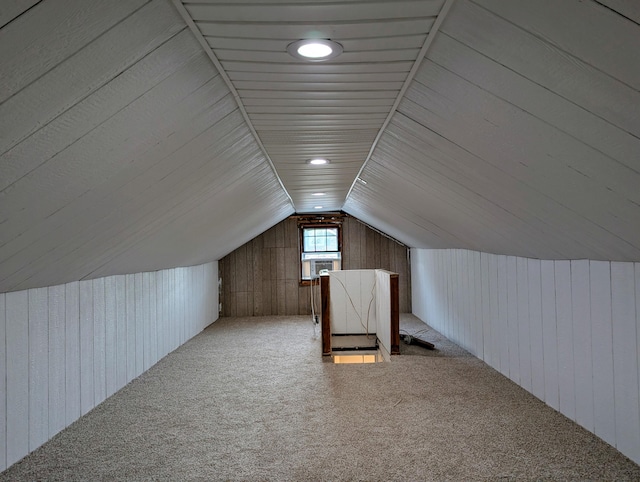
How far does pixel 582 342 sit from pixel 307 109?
2.66 meters

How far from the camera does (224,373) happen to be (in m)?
5.67

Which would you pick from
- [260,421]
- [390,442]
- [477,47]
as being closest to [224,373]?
[260,421]

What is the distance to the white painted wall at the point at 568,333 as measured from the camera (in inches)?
126

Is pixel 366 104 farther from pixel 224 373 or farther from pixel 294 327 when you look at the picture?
pixel 294 327

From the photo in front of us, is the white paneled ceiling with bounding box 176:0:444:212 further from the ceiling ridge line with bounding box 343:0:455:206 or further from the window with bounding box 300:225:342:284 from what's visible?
the window with bounding box 300:225:342:284

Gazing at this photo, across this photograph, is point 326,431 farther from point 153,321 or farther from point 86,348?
point 153,321

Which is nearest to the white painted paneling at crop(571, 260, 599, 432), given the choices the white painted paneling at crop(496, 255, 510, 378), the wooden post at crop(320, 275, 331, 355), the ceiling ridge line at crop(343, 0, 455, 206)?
the white painted paneling at crop(496, 255, 510, 378)

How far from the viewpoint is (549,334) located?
167 inches

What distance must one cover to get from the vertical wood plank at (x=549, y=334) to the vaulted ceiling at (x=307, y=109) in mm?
217

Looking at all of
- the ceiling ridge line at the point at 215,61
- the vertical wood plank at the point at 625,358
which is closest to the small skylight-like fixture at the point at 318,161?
the ceiling ridge line at the point at 215,61

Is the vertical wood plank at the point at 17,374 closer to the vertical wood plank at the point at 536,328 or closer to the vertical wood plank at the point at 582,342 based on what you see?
the vertical wood plank at the point at 582,342

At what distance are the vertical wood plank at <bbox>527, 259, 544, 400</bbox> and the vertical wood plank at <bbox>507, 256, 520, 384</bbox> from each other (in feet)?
1.10

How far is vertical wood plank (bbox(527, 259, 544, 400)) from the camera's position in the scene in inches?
173

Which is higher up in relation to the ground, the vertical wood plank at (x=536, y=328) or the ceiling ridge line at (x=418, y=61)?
the ceiling ridge line at (x=418, y=61)
